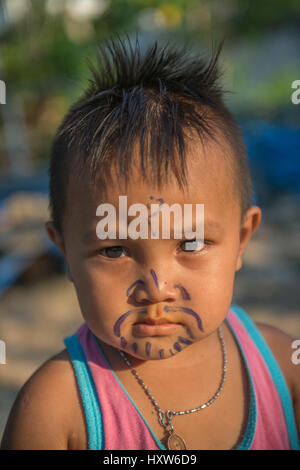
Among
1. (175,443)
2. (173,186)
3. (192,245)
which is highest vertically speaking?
(173,186)

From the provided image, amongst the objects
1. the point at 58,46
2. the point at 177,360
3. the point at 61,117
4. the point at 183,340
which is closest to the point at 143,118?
the point at 183,340

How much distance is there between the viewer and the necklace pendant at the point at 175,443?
3.86ft

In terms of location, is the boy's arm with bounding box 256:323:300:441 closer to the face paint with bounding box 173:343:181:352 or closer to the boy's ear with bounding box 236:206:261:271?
the boy's ear with bounding box 236:206:261:271

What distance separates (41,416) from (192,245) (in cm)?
55

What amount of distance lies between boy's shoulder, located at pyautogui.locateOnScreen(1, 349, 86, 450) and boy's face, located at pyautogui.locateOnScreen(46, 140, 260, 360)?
0.69 ft

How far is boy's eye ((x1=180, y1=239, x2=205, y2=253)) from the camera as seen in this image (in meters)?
1.08

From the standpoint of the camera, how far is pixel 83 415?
119 centimetres

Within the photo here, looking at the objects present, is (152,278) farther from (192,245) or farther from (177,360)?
(177,360)

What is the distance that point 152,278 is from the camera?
A: 3.39 feet

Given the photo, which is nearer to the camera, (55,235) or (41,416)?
(41,416)

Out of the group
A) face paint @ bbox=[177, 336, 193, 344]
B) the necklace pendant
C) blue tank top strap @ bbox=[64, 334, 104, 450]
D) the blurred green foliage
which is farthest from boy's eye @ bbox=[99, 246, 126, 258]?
the blurred green foliage

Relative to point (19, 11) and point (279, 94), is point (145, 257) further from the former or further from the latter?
point (19, 11)

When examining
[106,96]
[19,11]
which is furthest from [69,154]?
[19,11]

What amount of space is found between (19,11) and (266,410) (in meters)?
10.8
